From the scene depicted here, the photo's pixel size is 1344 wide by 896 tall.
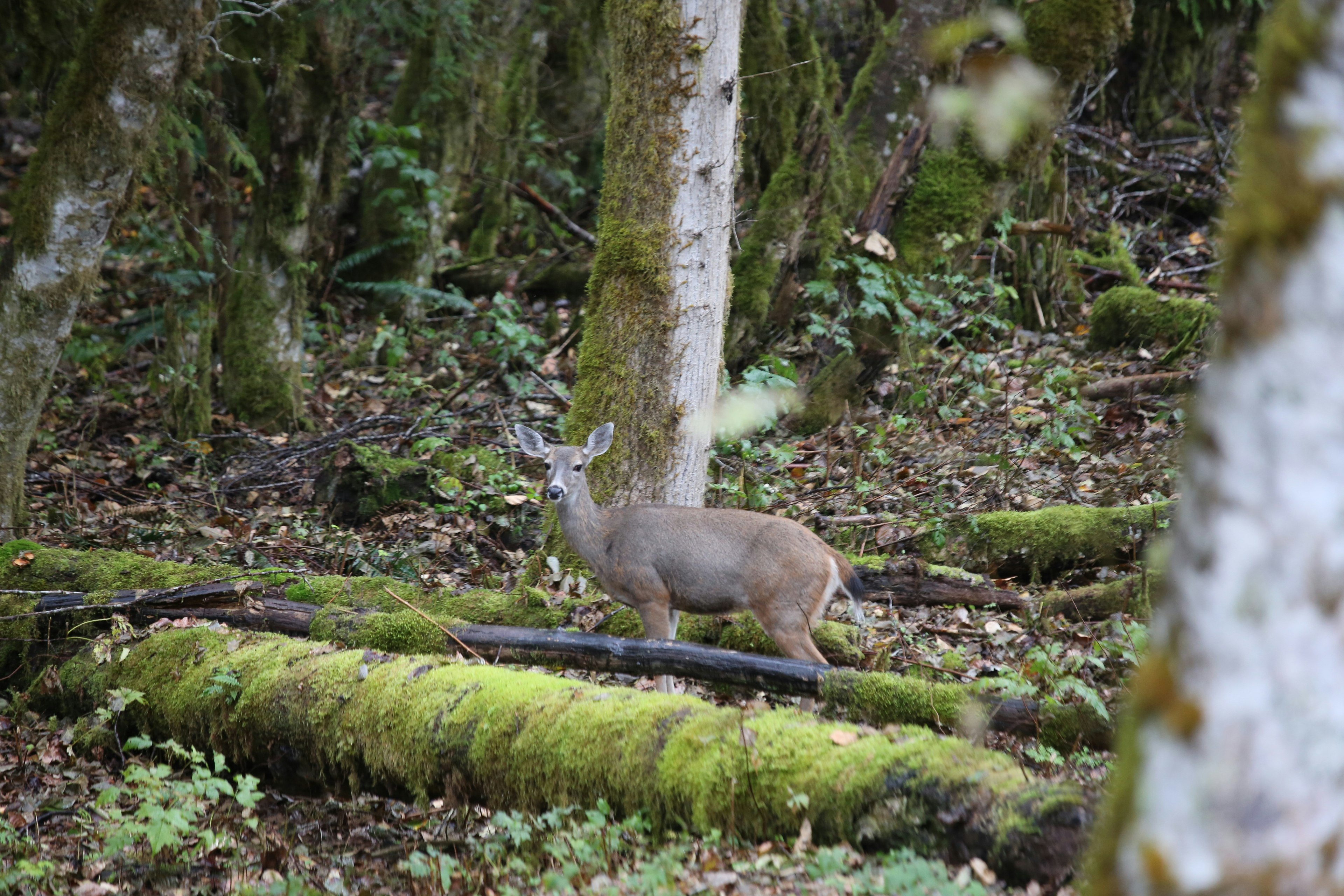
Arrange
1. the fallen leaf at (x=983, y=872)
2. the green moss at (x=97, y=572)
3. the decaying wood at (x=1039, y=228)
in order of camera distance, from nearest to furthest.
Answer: the fallen leaf at (x=983, y=872), the green moss at (x=97, y=572), the decaying wood at (x=1039, y=228)

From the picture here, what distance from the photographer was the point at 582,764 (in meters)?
4.46

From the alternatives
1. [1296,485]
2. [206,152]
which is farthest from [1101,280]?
[1296,485]

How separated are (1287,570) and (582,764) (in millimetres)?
3367

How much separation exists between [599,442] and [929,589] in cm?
229

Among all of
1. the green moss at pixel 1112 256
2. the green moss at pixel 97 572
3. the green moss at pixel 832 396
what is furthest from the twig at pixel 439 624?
the green moss at pixel 1112 256

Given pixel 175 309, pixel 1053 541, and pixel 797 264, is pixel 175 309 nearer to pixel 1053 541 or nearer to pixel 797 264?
pixel 797 264

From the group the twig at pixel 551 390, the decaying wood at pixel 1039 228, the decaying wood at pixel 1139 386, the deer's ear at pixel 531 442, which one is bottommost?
the deer's ear at pixel 531 442

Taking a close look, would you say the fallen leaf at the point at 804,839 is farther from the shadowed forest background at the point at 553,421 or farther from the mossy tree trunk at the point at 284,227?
the mossy tree trunk at the point at 284,227

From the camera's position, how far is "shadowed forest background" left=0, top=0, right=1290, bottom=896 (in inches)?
170

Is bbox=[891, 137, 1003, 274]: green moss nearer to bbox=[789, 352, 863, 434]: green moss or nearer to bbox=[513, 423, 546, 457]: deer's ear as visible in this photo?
bbox=[789, 352, 863, 434]: green moss

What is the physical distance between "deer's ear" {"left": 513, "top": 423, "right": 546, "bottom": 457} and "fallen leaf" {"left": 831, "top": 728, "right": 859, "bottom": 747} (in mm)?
3721

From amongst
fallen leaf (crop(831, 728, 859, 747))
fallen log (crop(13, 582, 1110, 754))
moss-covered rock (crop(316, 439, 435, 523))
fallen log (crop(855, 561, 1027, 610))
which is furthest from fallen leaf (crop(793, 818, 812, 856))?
moss-covered rock (crop(316, 439, 435, 523))

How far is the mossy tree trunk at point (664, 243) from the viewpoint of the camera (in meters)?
6.73

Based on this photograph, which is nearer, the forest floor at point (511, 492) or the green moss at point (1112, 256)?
the forest floor at point (511, 492)
